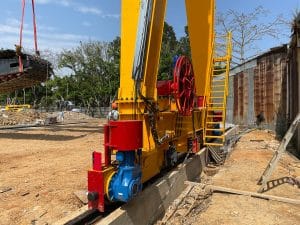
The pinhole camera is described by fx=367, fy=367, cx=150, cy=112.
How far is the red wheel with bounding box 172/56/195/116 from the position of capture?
6457 mm

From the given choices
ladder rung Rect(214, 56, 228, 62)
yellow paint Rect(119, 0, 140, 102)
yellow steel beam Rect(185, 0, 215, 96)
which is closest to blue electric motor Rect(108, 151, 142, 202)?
yellow paint Rect(119, 0, 140, 102)

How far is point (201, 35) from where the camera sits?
903 centimetres

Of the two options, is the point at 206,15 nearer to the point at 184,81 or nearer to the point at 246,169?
the point at 184,81

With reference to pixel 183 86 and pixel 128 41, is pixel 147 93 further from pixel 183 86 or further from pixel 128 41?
pixel 183 86

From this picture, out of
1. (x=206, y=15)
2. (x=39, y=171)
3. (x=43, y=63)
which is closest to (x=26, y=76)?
(x=43, y=63)

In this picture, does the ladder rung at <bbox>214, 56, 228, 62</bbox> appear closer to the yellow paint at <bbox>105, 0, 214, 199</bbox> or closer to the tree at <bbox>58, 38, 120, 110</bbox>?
the yellow paint at <bbox>105, 0, 214, 199</bbox>

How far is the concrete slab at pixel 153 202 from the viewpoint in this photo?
4.34m

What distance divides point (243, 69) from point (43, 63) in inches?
446

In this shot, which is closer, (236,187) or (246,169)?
(236,187)

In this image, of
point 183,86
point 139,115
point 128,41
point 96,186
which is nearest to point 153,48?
point 128,41

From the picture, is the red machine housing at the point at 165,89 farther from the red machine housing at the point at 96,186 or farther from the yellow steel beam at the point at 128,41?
the red machine housing at the point at 96,186

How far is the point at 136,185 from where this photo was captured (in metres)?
4.55

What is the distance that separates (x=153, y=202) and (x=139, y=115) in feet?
4.35

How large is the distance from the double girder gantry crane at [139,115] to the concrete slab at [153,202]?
0.60ft
